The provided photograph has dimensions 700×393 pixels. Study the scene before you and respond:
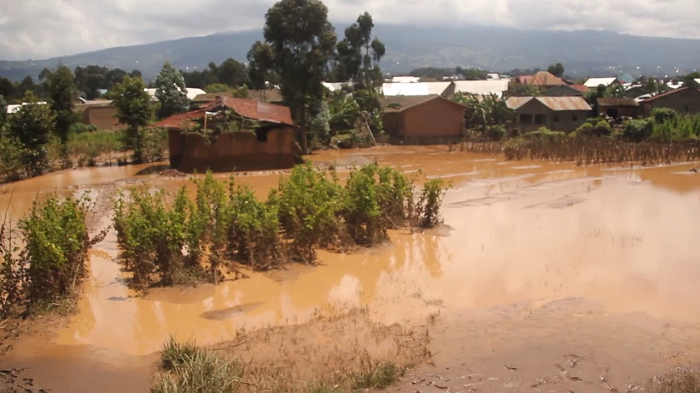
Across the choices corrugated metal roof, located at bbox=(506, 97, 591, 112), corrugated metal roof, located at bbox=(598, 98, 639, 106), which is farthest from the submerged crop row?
corrugated metal roof, located at bbox=(598, 98, 639, 106)

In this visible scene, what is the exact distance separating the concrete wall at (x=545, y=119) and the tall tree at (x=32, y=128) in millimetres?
26311

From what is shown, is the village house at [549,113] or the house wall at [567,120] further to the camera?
the house wall at [567,120]

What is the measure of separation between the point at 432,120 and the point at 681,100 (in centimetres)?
1628

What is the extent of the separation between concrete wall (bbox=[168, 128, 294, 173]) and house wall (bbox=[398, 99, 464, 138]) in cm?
1223

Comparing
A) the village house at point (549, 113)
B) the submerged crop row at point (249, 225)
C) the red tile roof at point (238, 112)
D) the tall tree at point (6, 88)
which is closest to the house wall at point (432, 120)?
the village house at point (549, 113)

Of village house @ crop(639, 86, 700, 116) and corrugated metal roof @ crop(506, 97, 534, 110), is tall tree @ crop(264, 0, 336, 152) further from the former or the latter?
village house @ crop(639, 86, 700, 116)

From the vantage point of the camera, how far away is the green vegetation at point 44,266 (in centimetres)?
759

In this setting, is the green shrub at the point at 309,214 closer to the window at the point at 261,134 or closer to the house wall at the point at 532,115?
the window at the point at 261,134

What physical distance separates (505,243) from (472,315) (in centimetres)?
408

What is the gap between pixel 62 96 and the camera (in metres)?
26.5

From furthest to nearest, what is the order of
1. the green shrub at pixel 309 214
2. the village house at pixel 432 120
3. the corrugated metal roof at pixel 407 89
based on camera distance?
the corrugated metal roof at pixel 407 89 < the village house at pixel 432 120 < the green shrub at pixel 309 214

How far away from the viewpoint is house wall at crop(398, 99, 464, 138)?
34.2m

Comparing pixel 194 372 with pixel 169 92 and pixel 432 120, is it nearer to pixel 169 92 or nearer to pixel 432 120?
pixel 432 120

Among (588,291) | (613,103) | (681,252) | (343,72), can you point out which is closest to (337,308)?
(588,291)
